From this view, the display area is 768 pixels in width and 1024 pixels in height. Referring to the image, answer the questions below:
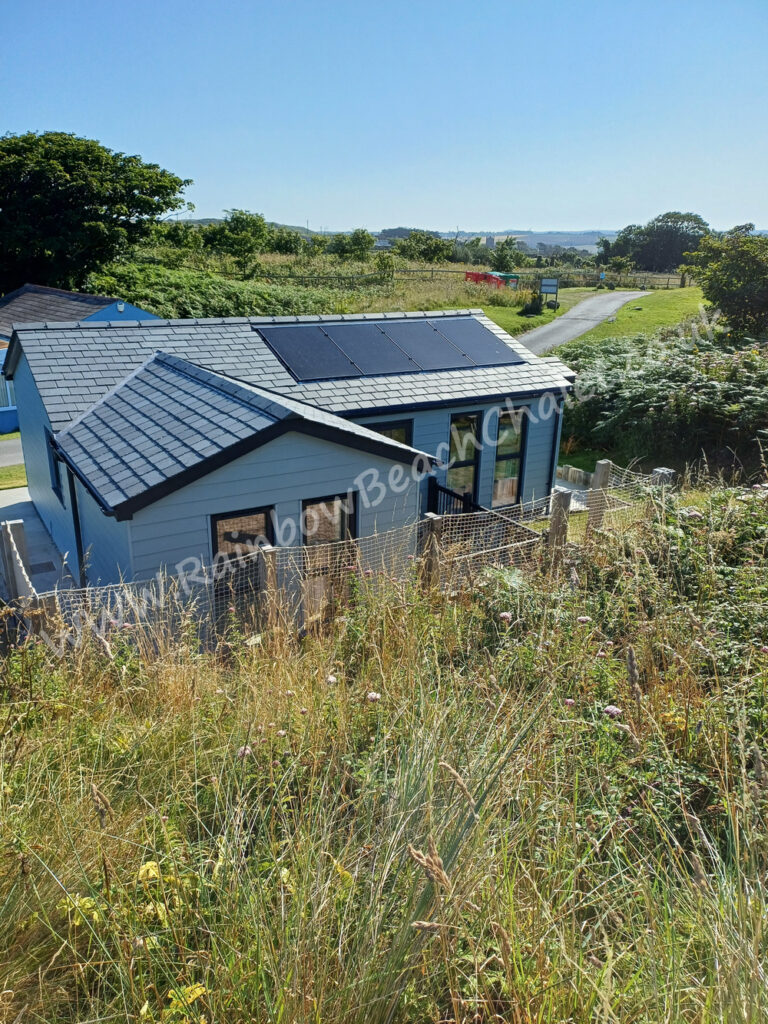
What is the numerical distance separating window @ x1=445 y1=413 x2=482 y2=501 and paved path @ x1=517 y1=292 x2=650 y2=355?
56.5 feet

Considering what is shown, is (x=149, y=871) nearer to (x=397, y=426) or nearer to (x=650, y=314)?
(x=397, y=426)

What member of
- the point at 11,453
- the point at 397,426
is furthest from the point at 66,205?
the point at 397,426

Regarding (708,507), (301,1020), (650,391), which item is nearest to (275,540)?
(708,507)

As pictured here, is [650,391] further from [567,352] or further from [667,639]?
[667,639]

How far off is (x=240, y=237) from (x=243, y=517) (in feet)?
128

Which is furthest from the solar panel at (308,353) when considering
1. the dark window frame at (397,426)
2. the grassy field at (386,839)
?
the grassy field at (386,839)

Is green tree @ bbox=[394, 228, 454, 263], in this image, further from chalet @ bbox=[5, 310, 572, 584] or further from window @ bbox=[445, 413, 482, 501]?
window @ bbox=[445, 413, 482, 501]

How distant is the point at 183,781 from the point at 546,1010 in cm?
165

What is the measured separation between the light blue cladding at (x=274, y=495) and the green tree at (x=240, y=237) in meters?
34.7

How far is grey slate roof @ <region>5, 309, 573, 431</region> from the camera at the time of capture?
1065 cm

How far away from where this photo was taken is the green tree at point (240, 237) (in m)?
42.3

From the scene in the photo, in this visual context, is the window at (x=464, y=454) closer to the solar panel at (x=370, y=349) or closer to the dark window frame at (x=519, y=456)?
the dark window frame at (x=519, y=456)

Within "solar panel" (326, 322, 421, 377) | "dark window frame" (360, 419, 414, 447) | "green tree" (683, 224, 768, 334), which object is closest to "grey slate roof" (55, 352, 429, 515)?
"dark window frame" (360, 419, 414, 447)

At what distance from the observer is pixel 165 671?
13.1 ft
